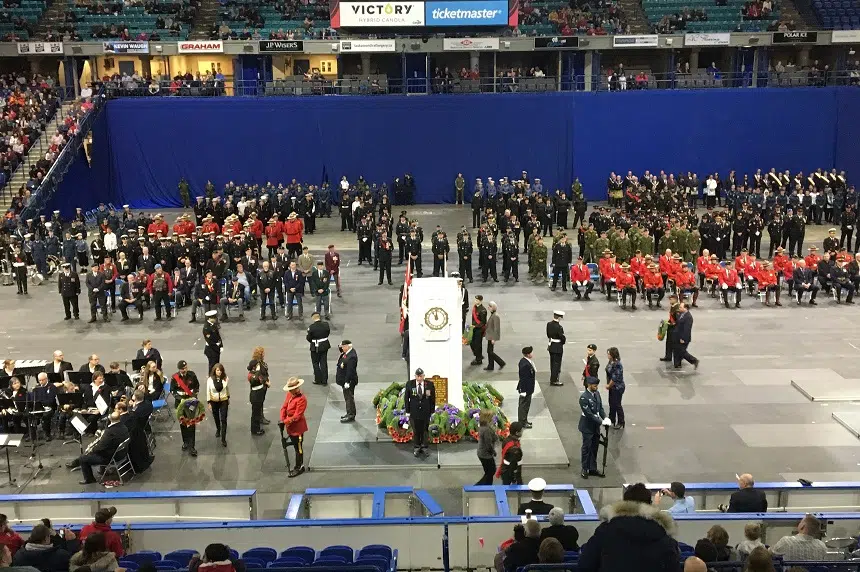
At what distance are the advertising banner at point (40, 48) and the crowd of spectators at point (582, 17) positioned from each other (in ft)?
68.7

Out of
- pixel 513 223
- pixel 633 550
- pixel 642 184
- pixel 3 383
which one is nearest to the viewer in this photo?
pixel 633 550

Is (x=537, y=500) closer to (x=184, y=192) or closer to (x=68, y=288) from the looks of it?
(x=68, y=288)

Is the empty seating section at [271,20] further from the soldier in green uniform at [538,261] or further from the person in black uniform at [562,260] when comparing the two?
the person in black uniform at [562,260]

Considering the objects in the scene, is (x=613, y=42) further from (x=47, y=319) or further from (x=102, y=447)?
(x=102, y=447)

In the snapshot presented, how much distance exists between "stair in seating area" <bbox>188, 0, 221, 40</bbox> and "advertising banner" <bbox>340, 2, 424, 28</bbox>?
1875 cm

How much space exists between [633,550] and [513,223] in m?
22.4

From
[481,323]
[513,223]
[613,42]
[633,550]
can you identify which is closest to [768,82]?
[613,42]

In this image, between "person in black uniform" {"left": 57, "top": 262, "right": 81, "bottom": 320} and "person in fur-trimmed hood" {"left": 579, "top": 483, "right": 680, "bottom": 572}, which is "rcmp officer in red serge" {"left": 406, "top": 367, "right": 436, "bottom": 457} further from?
"person in black uniform" {"left": 57, "top": 262, "right": 81, "bottom": 320}

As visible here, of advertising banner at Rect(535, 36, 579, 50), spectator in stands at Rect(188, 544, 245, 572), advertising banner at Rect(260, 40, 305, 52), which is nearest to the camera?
spectator in stands at Rect(188, 544, 245, 572)

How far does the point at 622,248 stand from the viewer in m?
25.5

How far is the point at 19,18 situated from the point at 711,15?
32.4 metres

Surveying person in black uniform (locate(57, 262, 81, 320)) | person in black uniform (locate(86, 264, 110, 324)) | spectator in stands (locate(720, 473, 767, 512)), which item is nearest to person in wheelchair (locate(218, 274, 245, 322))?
person in black uniform (locate(86, 264, 110, 324))

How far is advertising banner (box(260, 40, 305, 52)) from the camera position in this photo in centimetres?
3948

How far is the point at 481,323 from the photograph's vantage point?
59.5 ft
